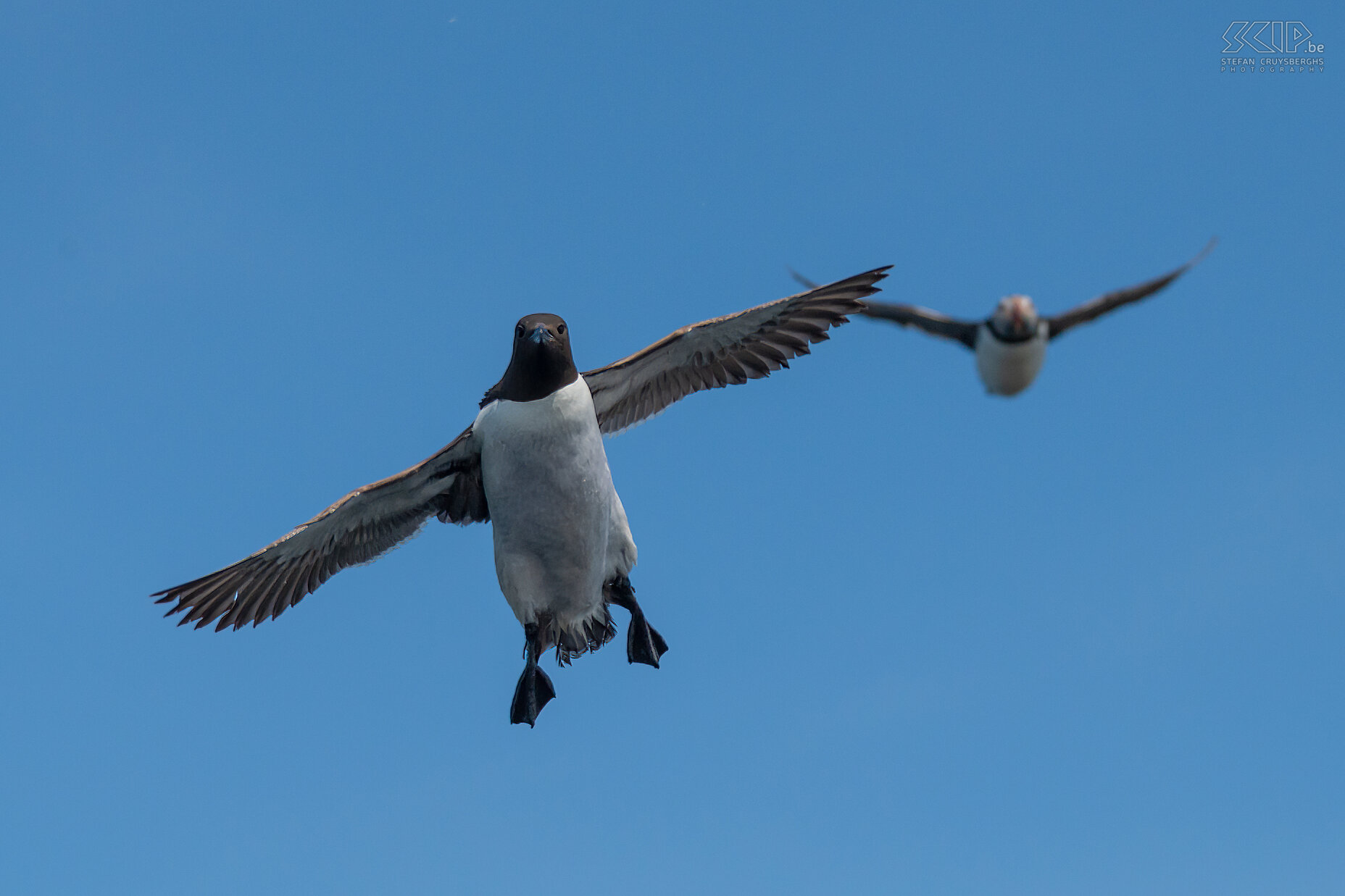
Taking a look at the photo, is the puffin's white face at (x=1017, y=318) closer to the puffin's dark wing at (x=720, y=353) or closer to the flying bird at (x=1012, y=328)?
the flying bird at (x=1012, y=328)

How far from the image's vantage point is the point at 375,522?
15336mm

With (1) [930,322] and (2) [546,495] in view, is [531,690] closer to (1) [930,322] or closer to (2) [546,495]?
(2) [546,495]

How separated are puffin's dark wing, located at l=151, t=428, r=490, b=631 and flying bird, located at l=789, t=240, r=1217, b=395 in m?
6.19

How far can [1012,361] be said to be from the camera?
9.18 meters

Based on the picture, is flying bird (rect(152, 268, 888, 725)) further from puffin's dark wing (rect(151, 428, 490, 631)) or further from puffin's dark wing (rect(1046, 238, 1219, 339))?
puffin's dark wing (rect(1046, 238, 1219, 339))

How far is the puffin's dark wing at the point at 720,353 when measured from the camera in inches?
567

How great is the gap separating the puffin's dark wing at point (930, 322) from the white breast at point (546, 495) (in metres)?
4.51

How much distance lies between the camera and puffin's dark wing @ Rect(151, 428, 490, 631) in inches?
577

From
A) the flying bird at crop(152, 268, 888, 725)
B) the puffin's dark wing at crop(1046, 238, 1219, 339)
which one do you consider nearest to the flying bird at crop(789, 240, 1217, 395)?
the puffin's dark wing at crop(1046, 238, 1219, 339)

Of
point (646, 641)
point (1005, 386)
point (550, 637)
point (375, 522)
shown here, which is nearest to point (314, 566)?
point (375, 522)

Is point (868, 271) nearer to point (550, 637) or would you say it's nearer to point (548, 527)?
point (548, 527)

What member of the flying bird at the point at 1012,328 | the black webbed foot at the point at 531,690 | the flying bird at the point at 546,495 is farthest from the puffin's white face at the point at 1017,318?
the black webbed foot at the point at 531,690

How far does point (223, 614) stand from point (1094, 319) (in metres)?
9.93

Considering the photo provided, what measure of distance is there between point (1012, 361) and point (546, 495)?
5848 millimetres
